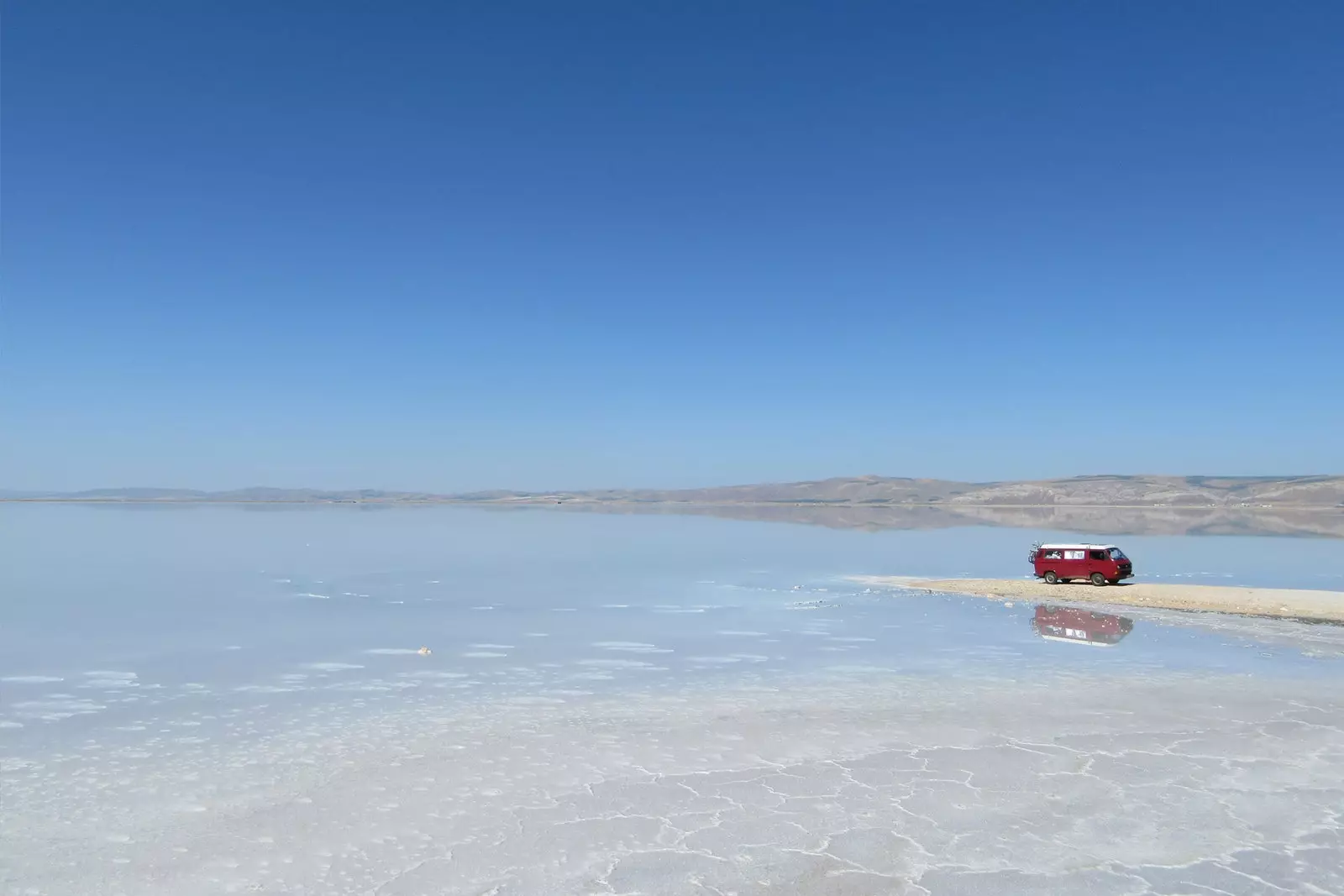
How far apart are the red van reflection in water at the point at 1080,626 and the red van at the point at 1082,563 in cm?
545

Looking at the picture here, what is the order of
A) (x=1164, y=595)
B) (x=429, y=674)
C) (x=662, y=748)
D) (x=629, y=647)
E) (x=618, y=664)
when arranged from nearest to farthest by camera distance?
(x=662, y=748), (x=429, y=674), (x=618, y=664), (x=629, y=647), (x=1164, y=595)

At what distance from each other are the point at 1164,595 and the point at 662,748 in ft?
73.3

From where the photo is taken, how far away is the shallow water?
8.32 metres

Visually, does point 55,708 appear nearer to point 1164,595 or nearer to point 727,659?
point 727,659

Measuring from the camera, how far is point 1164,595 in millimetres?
28188

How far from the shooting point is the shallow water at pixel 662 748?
328 inches

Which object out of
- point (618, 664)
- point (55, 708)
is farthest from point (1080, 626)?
point (55, 708)

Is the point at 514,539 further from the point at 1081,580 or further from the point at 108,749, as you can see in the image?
the point at 108,749

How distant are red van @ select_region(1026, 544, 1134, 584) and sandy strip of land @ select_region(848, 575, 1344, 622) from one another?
1.20ft

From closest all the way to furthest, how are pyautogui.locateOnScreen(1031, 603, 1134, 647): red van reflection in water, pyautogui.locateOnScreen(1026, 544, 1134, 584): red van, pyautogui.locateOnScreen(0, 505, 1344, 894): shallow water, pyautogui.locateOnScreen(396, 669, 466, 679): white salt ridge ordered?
pyautogui.locateOnScreen(0, 505, 1344, 894): shallow water < pyautogui.locateOnScreen(396, 669, 466, 679): white salt ridge < pyautogui.locateOnScreen(1031, 603, 1134, 647): red van reflection in water < pyautogui.locateOnScreen(1026, 544, 1134, 584): red van

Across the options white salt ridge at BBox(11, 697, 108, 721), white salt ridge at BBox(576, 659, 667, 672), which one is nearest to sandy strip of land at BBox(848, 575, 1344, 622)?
white salt ridge at BBox(576, 659, 667, 672)

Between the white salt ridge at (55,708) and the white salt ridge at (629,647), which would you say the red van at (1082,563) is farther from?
the white salt ridge at (55,708)

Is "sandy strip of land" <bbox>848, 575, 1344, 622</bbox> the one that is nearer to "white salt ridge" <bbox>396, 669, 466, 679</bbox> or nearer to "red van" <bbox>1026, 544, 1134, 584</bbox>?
"red van" <bbox>1026, 544, 1134, 584</bbox>

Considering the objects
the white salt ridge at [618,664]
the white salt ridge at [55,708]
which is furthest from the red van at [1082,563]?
the white salt ridge at [55,708]
